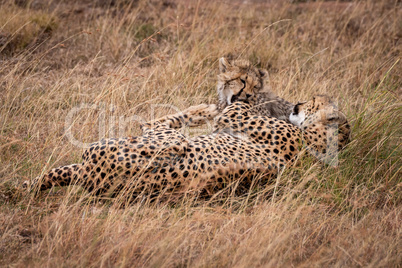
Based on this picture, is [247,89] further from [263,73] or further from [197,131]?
[197,131]

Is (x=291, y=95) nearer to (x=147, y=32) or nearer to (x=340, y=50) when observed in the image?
(x=340, y=50)

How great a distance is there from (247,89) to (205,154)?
1.10 meters

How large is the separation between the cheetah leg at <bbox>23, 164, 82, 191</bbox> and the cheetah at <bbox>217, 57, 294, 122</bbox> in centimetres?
163

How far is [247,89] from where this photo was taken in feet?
12.5

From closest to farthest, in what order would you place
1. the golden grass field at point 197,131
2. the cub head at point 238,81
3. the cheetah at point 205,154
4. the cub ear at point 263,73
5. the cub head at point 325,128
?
the golden grass field at point 197,131, the cheetah at point 205,154, the cub head at point 325,128, the cub head at point 238,81, the cub ear at point 263,73

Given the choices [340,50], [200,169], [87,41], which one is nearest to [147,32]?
[87,41]

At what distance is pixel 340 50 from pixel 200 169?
12.3ft

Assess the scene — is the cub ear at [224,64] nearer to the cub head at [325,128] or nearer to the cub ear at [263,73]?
the cub ear at [263,73]

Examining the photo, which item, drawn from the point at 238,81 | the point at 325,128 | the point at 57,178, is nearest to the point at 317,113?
the point at 325,128

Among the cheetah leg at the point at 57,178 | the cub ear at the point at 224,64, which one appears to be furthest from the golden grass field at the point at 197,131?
the cub ear at the point at 224,64

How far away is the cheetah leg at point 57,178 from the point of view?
273cm

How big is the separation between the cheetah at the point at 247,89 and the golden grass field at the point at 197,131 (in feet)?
1.40

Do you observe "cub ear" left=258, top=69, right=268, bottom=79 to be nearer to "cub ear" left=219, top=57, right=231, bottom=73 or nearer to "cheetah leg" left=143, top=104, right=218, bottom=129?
"cub ear" left=219, top=57, right=231, bottom=73

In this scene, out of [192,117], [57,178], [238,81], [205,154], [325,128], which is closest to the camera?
[57,178]
